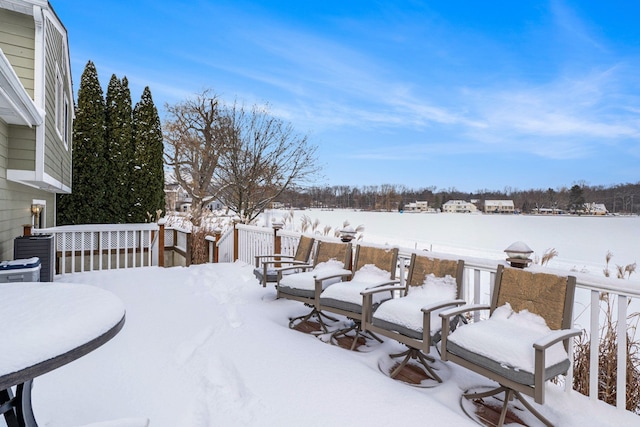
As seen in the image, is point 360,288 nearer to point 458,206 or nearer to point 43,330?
point 43,330

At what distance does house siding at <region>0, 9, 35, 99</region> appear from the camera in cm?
517

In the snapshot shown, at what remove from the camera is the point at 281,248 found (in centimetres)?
635

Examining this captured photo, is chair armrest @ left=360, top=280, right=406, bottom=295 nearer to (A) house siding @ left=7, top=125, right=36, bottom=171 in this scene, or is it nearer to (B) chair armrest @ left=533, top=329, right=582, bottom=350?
(B) chair armrest @ left=533, top=329, right=582, bottom=350

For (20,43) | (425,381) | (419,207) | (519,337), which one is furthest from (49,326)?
(419,207)

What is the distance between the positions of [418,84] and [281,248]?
11.8 m

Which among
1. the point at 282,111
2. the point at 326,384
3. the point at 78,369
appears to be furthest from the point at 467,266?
the point at 282,111

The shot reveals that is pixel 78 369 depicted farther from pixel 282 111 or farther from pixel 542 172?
pixel 542 172

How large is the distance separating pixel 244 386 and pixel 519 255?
2325 mm

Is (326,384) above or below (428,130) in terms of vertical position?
below

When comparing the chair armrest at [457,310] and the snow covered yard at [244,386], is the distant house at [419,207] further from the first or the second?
the chair armrest at [457,310]

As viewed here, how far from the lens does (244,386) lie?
2.64m

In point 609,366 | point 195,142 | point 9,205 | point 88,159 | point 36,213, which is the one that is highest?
point 195,142

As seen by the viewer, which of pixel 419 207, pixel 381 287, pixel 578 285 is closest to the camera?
pixel 578 285

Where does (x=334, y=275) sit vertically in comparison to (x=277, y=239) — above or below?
below
